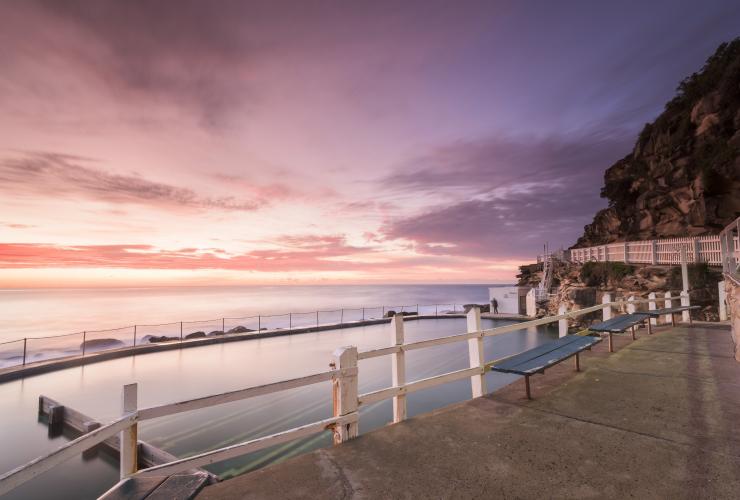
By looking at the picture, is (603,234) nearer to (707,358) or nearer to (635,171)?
(635,171)

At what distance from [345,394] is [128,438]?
7.11ft

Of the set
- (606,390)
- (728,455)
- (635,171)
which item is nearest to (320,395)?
(606,390)

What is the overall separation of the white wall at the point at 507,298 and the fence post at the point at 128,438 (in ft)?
150

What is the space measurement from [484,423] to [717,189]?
122 ft

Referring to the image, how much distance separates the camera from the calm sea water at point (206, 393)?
10719 millimetres

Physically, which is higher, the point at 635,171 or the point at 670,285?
the point at 635,171

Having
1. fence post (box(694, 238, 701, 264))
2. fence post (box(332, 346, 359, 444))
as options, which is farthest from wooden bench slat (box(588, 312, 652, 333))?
fence post (box(694, 238, 701, 264))

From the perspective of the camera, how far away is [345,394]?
4.25 meters

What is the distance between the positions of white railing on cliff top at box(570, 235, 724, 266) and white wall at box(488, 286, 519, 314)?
10.6 meters

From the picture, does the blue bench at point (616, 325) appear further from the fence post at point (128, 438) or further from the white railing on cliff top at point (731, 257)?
the fence post at point (128, 438)

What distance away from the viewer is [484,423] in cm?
467

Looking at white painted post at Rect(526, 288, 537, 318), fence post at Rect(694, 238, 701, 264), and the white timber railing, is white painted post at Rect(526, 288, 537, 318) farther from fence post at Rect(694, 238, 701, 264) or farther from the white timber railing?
the white timber railing

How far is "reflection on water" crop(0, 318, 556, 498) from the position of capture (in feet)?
35.4

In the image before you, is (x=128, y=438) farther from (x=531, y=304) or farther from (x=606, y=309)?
(x=531, y=304)
